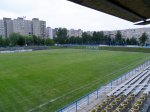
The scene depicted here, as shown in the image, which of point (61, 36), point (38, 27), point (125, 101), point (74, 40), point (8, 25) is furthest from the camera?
point (38, 27)

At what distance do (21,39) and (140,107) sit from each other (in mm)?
77030

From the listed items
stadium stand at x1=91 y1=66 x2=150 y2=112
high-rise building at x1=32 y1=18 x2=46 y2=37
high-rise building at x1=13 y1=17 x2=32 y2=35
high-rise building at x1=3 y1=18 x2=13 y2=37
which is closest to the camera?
stadium stand at x1=91 y1=66 x2=150 y2=112

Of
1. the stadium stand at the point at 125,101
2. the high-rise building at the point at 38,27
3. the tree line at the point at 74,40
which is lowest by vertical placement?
the stadium stand at the point at 125,101

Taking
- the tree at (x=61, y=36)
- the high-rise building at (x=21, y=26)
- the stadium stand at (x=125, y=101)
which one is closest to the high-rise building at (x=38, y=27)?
the high-rise building at (x=21, y=26)

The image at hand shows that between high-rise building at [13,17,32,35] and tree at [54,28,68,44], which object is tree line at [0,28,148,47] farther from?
high-rise building at [13,17,32,35]

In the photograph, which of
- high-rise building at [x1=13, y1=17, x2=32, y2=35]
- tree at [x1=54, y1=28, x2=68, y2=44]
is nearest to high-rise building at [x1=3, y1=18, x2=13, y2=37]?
high-rise building at [x1=13, y1=17, x2=32, y2=35]

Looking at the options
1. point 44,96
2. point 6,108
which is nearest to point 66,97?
point 44,96

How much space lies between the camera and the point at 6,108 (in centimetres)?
1252

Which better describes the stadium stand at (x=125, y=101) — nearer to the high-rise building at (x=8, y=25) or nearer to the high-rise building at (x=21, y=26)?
the high-rise building at (x=21, y=26)

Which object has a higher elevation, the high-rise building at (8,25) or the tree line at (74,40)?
the high-rise building at (8,25)

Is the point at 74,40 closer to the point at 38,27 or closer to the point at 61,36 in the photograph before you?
the point at 61,36

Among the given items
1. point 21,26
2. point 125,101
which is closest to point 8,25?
point 21,26

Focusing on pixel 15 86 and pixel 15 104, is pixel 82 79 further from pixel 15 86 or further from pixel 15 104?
pixel 15 104

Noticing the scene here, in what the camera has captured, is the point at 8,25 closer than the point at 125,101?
No
